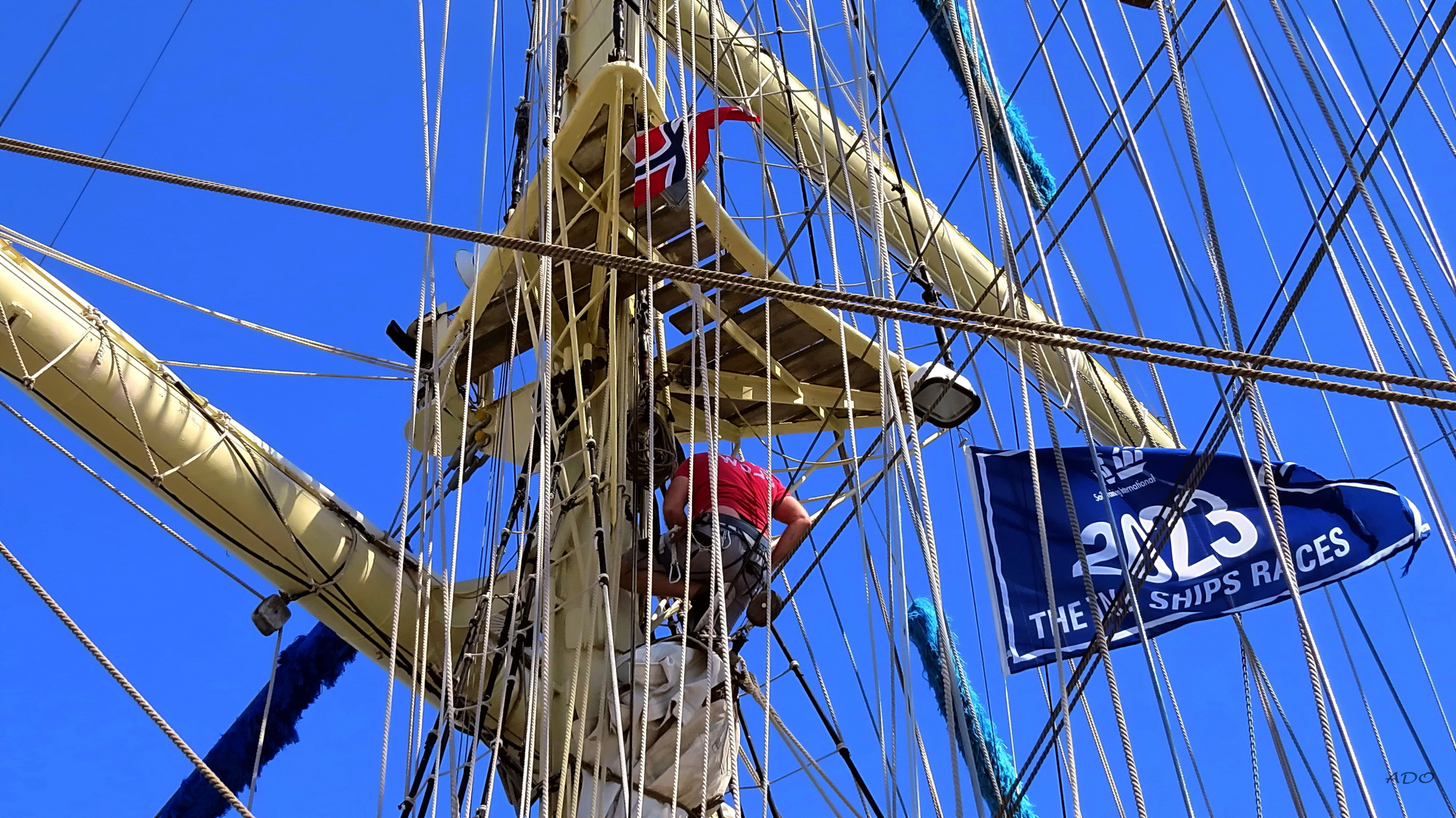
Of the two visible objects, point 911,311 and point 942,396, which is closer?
point 911,311

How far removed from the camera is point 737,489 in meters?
5.91

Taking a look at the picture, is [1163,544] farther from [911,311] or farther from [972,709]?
[972,709]

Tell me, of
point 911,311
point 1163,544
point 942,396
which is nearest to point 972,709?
point 942,396

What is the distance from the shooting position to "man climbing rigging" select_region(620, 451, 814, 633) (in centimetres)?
577

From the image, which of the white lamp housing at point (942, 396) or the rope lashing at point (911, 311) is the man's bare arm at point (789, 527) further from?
the rope lashing at point (911, 311)

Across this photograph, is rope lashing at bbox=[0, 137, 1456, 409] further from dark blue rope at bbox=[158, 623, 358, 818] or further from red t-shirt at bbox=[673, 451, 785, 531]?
dark blue rope at bbox=[158, 623, 358, 818]

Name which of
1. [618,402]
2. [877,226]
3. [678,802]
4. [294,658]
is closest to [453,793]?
[678,802]

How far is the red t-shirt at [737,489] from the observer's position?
19.3 feet

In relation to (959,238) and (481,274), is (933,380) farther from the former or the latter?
(959,238)

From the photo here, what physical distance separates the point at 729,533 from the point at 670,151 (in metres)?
1.55

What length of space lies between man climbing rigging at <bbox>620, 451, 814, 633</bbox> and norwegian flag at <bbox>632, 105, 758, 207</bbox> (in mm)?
1108

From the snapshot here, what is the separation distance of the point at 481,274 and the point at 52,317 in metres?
1.79

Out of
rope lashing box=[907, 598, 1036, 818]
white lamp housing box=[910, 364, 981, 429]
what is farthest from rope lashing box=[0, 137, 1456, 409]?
rope lashing box=[907, 598, 1036, 818]

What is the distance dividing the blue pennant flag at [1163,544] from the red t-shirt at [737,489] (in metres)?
1.05
